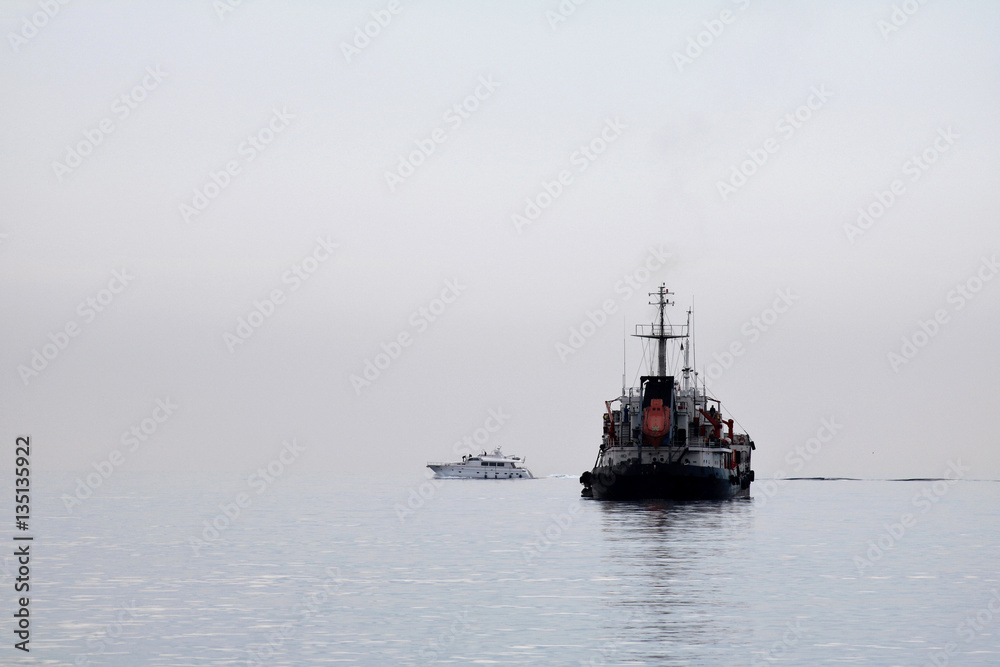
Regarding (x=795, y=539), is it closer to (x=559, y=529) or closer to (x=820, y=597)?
(x=559, y=529)

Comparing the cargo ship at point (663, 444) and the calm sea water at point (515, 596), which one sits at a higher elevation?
the cargo ship at point (663, 444)

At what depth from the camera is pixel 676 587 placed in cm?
4384

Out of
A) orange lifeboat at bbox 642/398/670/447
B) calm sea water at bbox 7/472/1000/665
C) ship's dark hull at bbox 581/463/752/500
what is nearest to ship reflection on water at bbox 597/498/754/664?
calm sea water at bbox 7/472/1000/665

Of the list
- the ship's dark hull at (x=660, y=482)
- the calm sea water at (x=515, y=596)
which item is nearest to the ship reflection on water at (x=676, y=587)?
the calm sea water at (x=515, y=596)

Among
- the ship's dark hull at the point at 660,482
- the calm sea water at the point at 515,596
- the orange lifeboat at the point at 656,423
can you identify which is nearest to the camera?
the calm sea water at the point at 515,596

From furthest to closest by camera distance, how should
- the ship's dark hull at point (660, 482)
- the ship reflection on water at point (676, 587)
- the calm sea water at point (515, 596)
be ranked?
the ship's dark hull at point (660, 482) < the ship reflection on water at point (676, 587) < the calm sea water at point (515, 596)

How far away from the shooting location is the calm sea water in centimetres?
3119

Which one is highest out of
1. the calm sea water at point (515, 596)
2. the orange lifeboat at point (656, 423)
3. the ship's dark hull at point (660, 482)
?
the orange lifeboat at point (656, 423)

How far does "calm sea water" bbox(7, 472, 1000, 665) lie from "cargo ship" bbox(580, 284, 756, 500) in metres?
20.9

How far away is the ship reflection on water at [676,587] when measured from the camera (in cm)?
3184

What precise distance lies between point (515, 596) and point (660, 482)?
196 ft

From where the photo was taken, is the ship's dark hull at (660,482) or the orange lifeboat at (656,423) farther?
the orange lifeboat at (656,423)

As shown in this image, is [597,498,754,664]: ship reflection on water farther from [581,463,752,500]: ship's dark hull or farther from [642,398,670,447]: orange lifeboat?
[642,398,670,447]: orange lifeboat

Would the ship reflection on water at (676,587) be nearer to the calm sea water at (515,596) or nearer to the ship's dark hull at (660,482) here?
the calm sea water at (515,596)
